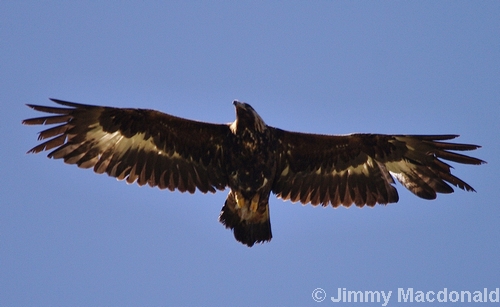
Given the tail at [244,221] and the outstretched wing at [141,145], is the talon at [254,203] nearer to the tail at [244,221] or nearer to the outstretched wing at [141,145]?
the tail at [244,221]

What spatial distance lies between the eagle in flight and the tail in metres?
0.02

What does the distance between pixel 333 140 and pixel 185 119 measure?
233 centimetres

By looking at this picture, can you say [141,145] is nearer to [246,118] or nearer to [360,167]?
[246,118]

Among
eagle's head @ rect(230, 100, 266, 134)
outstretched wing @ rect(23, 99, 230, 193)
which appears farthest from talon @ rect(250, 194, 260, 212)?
eagle's head @ rect(230, 100, 266, 134)

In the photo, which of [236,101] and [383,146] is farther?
[383,146]

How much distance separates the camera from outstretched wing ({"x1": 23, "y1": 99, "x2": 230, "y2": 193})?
43.0ft

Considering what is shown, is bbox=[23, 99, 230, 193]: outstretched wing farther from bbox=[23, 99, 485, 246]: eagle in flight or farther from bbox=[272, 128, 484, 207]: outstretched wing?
bbox=[272, 128, 484, 207]: outstretched wing

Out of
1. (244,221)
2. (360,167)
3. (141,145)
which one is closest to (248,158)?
(244,221)

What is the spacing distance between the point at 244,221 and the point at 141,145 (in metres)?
1.97

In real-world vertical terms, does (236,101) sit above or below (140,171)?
above

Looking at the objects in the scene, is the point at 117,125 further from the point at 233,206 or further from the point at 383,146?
the point at 383,146

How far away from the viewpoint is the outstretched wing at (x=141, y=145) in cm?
1309

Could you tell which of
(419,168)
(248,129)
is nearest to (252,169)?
(248,129)

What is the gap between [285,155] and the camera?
45.0 feet
